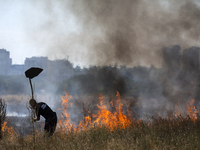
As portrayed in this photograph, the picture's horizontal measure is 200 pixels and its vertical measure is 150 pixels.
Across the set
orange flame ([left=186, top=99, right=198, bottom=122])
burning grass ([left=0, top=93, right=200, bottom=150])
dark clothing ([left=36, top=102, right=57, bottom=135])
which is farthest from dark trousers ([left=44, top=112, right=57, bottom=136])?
orange flame ([left=186, top=99, right=198, bottom=122])

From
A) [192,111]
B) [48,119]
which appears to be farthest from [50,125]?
[192,111]

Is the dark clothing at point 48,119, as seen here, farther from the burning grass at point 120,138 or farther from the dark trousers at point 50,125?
the burning grass at point 120,138

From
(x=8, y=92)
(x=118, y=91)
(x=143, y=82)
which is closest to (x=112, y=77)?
(x=118, y=91)

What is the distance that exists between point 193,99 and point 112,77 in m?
6.36

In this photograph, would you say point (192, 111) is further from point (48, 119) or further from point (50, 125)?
point (48, 119)

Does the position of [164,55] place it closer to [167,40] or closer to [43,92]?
[167,40]

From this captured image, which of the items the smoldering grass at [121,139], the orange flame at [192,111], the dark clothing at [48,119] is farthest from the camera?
the orange flame at [192,111]

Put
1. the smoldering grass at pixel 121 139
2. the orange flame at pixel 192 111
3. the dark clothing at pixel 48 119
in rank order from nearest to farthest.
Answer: the smoldering grass at pixel 121 139 < the dark clothing at pixel 48 119 < the orange flame at pixel 192 111

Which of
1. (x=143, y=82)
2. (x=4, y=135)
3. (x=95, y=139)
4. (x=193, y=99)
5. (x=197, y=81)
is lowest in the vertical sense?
(x=95, y=139)

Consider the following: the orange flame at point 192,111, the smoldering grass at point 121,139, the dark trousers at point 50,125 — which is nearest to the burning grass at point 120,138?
the smoldering grass at point 121,139

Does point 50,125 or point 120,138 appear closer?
point 120,138

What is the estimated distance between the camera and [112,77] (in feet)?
56.4

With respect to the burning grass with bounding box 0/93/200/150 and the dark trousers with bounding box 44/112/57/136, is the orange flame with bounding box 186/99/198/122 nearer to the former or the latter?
the burning grass with bounding box 0/93/200/150

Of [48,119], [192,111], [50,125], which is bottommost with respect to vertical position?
[50,125]
